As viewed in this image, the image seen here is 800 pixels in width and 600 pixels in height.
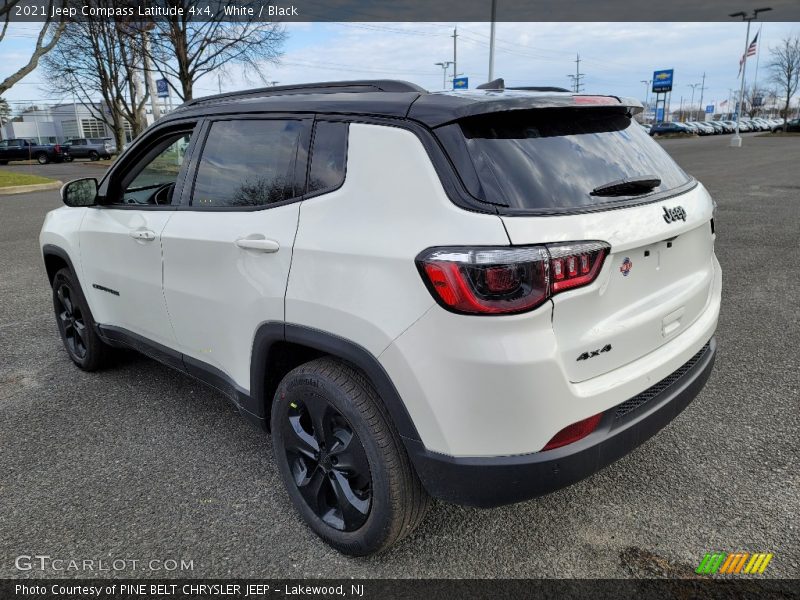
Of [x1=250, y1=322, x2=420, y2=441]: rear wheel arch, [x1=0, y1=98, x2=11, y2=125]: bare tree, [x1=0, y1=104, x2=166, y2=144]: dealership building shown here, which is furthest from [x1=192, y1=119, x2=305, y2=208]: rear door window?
[x1=0, y1=98, x2=11, y2=125]: bare tree

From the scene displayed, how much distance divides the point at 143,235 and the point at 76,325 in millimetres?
1524

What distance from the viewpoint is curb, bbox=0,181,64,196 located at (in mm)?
17750

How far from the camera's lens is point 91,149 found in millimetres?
37375

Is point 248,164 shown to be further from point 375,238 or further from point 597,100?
point 597,100

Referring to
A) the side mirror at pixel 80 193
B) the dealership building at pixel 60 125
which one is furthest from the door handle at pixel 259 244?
the dealership building at pixel 60 125

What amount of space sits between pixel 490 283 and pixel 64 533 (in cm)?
214

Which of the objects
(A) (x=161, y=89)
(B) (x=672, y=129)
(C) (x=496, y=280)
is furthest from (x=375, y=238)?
(B) (x=672, y=129)

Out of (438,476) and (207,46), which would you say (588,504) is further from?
(207,46)

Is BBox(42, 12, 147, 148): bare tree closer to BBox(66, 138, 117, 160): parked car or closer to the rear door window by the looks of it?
BBox(66, 138, 117, 160): parked car

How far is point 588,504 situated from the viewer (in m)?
2.70

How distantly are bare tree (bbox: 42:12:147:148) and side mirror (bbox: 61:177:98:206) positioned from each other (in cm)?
2251

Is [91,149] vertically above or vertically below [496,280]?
below

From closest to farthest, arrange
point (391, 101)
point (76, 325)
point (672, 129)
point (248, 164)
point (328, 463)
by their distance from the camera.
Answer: point (391, 101) → point (328, 463) → point (248, 164) → point (76, 325) → point (672, 129)

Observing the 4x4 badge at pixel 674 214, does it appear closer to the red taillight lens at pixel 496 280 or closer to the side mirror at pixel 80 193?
the red taillight lens at pixel 496 280
